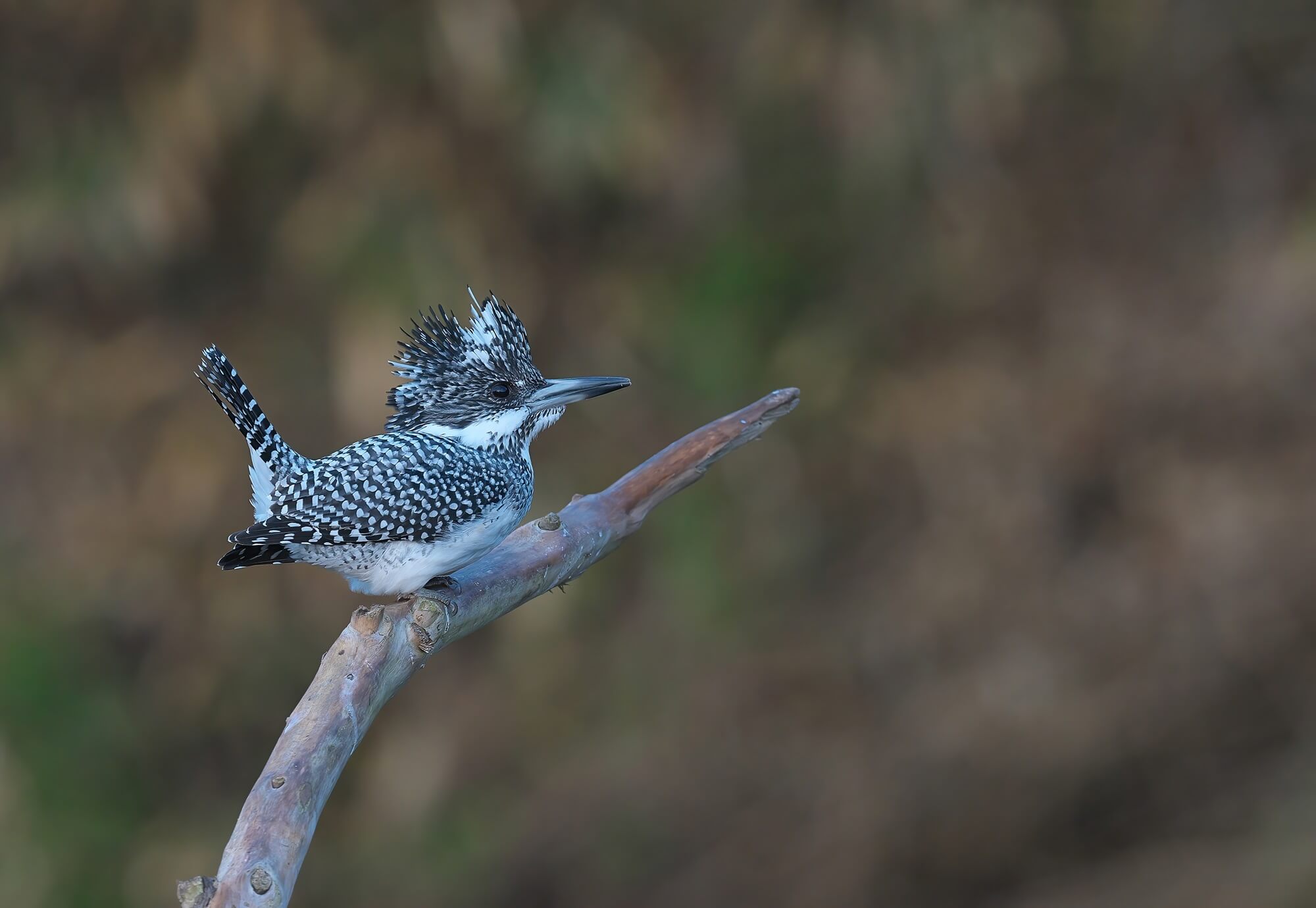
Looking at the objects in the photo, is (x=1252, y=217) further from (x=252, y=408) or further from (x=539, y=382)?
(x=252, y=408)

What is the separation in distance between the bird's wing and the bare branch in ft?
0.45

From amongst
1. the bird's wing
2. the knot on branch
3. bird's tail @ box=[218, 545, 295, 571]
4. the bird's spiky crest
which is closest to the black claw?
the bird's wing

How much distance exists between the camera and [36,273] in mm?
6273

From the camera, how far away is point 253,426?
2.41 meters

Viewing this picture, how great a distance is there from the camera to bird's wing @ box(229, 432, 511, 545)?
7.24 feet

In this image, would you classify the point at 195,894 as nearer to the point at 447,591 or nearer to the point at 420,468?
the point at 447,591

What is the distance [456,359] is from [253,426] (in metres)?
0.48

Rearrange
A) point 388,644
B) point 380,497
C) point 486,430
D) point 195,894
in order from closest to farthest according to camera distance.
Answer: point 195,894, point 388,644, point 380,497, point 486,430

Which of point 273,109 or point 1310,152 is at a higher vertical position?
point 273,109

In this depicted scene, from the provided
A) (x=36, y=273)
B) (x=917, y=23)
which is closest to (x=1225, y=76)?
(x=917, y=23)

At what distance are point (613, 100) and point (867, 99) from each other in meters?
1.19

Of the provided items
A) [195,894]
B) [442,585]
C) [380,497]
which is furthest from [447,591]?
[195,894]

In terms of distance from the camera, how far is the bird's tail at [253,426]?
234 cm

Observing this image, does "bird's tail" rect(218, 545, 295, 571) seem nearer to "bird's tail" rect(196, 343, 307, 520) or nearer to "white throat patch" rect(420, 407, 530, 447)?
"bird's tail" rect(196, 343, 307, 520)
